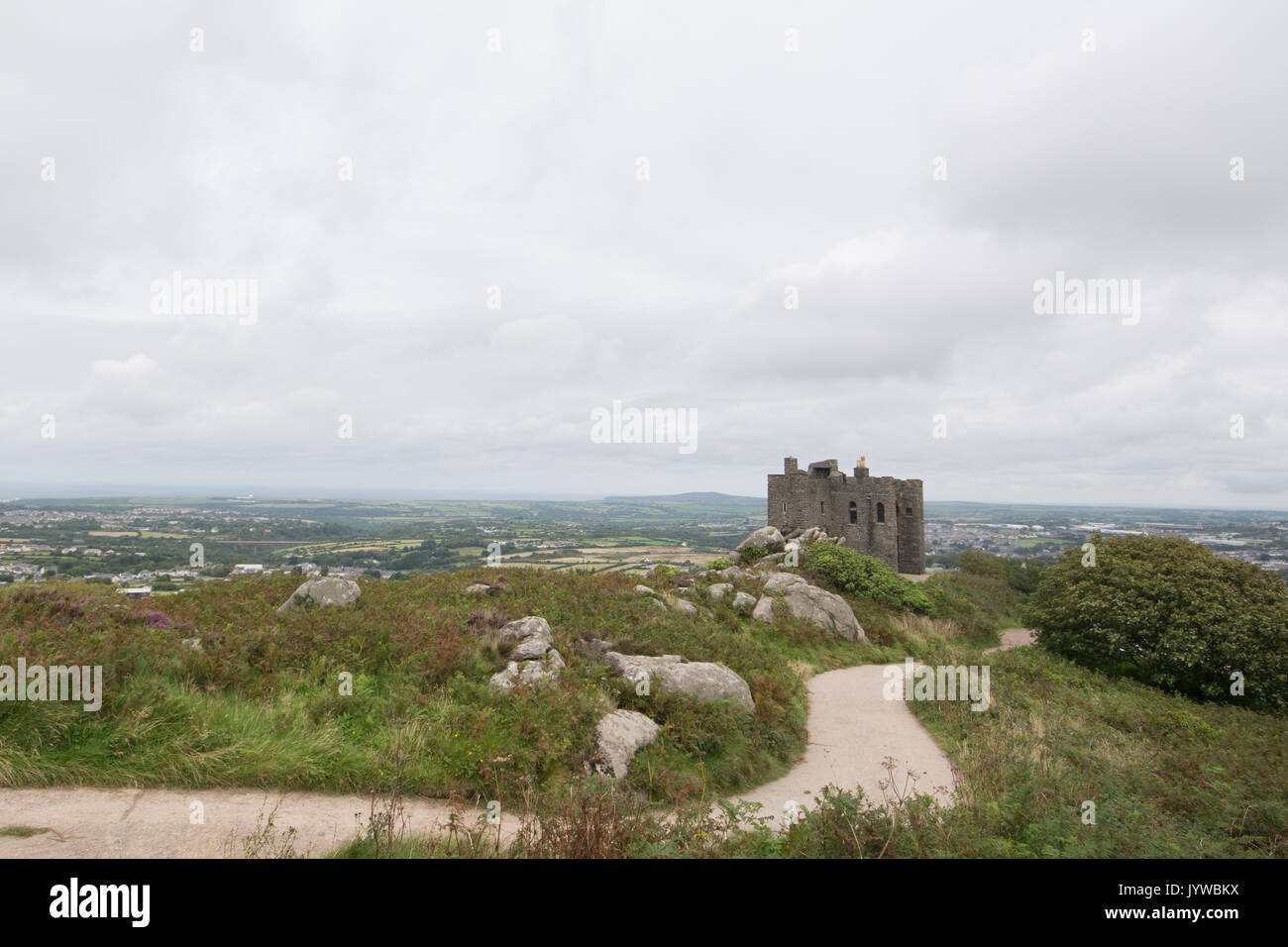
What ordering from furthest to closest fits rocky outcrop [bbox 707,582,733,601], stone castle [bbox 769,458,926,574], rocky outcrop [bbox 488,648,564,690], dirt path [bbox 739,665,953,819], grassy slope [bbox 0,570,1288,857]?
stone castle [bbox 769,458,926,574] < rocky outcrop [bbox 707,582,733,601] < rocky outcrop [bbox 488,648,564,690] < dirt path [bbox 739,665,953,819] < grassy slope [bbox 0,570,1288,857]

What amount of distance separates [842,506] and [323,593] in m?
31.6

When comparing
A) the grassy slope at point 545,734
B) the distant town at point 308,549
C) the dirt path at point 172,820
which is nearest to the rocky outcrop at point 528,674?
the grassy slope at point 545,734

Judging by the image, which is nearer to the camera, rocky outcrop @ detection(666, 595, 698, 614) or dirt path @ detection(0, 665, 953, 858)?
dirt path @ detection(0, 665, 953, 858)

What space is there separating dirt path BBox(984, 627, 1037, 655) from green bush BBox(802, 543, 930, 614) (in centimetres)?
378

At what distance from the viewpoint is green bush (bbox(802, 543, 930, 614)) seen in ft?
78.6

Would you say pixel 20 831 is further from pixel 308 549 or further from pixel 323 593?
pixel 308 549

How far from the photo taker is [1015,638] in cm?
2727

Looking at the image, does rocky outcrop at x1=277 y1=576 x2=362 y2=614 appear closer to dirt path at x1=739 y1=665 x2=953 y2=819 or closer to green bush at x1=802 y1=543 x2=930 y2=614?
dirt path at x1=739 y1=665 x2=953 y2=819

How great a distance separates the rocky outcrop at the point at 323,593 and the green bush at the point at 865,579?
19367mm

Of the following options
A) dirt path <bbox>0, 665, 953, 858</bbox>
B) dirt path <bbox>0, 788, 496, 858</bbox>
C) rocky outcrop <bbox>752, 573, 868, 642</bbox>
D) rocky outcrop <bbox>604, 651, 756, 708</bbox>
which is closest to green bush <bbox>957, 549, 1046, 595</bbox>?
rocky outcrop <bbox>752, 573, 868, 642</bbox>

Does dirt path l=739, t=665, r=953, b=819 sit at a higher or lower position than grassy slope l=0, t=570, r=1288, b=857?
lower

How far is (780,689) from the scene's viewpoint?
1266 cm
